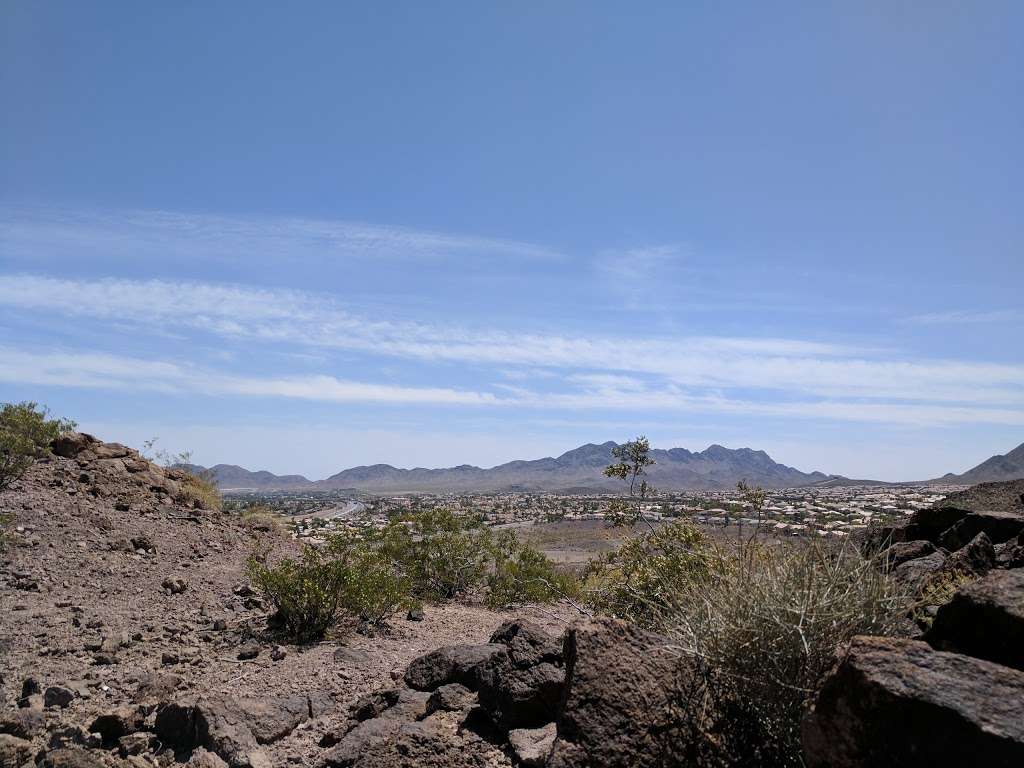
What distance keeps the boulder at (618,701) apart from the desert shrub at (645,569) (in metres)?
2.87

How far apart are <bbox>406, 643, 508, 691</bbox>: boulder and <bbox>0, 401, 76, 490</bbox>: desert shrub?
36.4 ft

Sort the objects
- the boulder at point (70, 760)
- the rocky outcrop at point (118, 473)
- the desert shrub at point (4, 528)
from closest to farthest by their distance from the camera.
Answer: the boulder at point (70, 760)
the desert shrub at point (4, 528)
the rocky outcrop at point (118, 473)

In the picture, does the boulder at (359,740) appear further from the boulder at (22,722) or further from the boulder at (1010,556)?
the boulder at (1010,556)

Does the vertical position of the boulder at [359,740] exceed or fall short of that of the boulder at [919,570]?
it falls short

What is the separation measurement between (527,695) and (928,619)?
3.14 meters

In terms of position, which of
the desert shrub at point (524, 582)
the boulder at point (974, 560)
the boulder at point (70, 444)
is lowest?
the desert shrub at point (524, 582)

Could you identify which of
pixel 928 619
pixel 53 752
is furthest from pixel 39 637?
pixel 928 619

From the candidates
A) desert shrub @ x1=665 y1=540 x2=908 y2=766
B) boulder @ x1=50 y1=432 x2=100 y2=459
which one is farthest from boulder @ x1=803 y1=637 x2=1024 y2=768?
boulder @ x1=50 y1=432 x2=100 y2=459

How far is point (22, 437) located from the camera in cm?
1486

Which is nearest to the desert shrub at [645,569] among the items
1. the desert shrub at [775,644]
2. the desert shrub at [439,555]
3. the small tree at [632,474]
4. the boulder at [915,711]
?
the small tree at [632,474]

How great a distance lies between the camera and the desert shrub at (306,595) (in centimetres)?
970

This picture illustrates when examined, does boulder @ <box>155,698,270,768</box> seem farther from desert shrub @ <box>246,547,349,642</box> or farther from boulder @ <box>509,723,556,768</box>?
desert shrub @ <box>246,547,349,642</box>

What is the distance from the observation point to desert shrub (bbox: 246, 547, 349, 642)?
31.8 ft

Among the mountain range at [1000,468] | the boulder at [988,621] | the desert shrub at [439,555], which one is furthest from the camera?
the mountain range at [1000,468]
